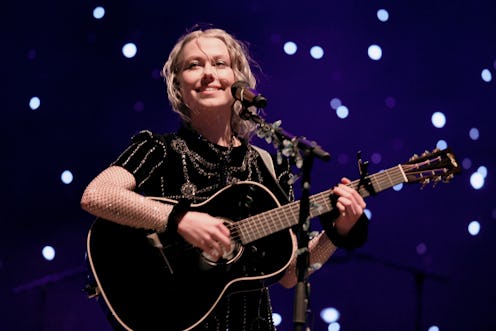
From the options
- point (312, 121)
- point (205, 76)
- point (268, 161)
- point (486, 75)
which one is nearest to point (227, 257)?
point (268, 161)

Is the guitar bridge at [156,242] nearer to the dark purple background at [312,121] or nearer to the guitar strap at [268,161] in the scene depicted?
the guitar strap at [268,161]

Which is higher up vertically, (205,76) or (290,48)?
(290,48)

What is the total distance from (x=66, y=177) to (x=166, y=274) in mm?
1498

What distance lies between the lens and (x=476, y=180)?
369 cm

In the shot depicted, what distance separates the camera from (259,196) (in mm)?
2061

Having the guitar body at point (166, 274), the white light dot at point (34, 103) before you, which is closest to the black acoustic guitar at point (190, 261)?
the guitar body at point (166, 274)

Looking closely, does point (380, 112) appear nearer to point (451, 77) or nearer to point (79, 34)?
point (451, 77)

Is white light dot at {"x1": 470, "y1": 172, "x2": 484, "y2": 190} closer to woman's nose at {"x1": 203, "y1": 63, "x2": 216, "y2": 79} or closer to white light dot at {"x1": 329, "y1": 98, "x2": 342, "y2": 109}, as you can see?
white light dot at {"x1": 329, "y1": 98, "x2": 342, "y2": 109}

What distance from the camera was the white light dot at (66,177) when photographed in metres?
3.29

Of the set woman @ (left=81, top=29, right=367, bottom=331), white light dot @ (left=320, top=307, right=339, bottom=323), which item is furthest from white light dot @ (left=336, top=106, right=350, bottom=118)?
woman @ (left=81, top=29, right=367, bottom=331)

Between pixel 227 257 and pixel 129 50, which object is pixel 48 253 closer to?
pixel 129 50

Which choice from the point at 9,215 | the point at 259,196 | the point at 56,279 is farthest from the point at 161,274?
the point at 9,215

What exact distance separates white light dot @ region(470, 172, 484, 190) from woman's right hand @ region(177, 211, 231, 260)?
214cm

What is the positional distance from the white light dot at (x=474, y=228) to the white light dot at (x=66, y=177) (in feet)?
6.64
